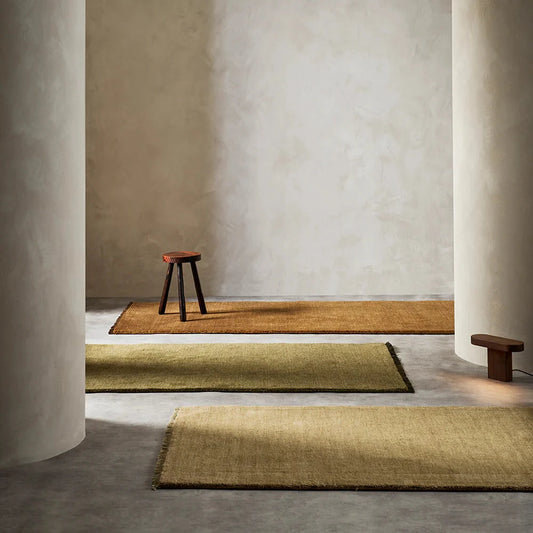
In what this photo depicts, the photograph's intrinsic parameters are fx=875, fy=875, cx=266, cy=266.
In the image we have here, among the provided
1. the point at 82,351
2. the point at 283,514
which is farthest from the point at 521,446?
the point at 82,351

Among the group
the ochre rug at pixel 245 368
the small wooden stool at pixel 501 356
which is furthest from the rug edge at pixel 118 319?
the small wooden stool at pixel 501 356

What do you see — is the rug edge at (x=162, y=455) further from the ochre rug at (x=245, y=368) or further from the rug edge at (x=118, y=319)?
the rug edge at (x=118, y=319)

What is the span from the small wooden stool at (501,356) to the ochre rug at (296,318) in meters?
1.05

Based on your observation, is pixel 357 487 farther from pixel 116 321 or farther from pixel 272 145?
pixel 272 145

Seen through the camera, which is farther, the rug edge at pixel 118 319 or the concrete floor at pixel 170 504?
the rug edge at pixel 118 319

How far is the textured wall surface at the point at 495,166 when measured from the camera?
4008 mm

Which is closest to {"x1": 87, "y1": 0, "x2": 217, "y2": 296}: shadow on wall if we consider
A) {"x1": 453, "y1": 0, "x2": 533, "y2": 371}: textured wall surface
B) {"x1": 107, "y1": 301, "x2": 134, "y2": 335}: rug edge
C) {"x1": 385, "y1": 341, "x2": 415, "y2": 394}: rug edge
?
{"x1": 107, "y1": 301, "x2": 134, "y2": 335}: rug edge

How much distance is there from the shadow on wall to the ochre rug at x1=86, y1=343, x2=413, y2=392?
1966mm

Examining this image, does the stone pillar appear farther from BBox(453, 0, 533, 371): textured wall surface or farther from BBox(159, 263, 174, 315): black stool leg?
BBox(159, 263, 174, 315): black stool leg

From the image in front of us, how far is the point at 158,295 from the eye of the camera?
Answer: 21.9 feet

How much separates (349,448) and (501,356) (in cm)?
126

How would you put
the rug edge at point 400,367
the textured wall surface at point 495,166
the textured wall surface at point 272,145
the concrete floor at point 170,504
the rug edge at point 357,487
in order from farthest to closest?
the textured wall surface at point 272,145, the textured wall surface at point 495,166, the rug edge at point 400,367, the rug edge at point 357,487, the concrete floor at point 170,504

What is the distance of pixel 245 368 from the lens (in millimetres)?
4223

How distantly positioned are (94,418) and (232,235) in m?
3.32
